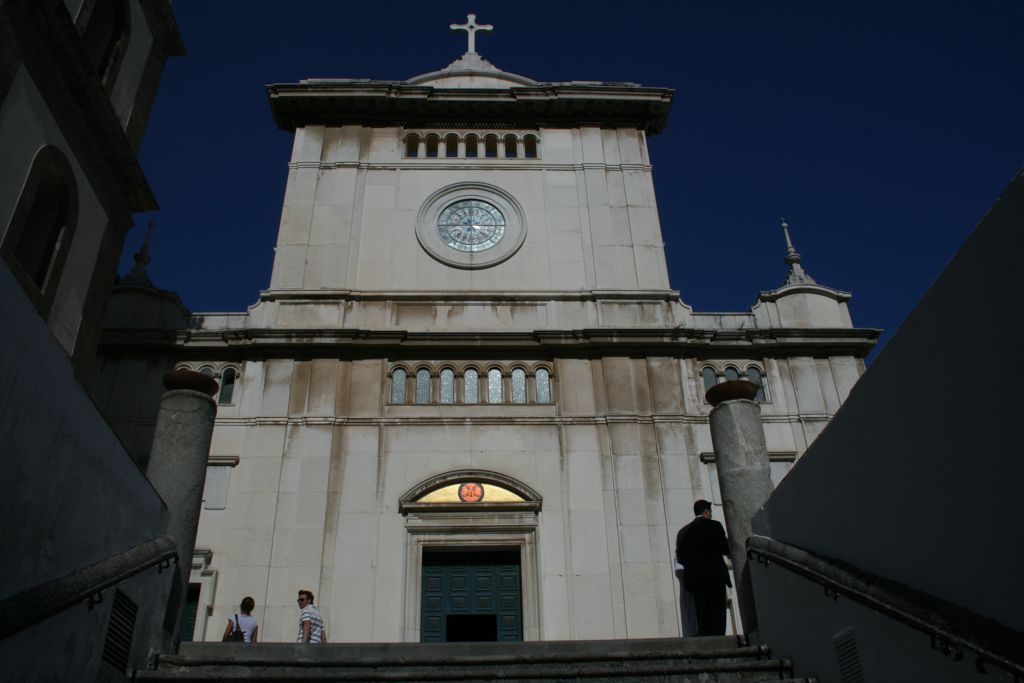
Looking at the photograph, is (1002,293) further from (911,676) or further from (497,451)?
(497,451)

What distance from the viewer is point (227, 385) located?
20.4 m

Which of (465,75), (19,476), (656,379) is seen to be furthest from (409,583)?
(465,75)

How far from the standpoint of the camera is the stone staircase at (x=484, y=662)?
8.61 metres

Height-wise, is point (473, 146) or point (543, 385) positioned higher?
point (473, 146)

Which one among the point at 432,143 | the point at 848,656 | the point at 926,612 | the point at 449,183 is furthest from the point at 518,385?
the point at 926,612

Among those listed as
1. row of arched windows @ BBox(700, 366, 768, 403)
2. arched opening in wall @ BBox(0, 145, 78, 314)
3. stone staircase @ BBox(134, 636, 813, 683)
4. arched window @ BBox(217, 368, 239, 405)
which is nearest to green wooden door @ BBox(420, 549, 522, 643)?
arched window @ BBox(217, 368, 239, 405)

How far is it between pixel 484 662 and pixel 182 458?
4.60m

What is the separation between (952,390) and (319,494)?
569 inches

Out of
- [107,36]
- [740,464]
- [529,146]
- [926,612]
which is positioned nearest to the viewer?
[926,612]

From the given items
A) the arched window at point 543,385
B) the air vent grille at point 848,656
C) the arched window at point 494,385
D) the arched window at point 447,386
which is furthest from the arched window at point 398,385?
the air vent grille at point 848,656

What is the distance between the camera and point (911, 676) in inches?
263

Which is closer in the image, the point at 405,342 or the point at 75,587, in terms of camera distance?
the point at 75,587

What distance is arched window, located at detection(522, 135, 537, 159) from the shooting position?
25.5 m

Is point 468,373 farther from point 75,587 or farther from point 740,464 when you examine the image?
point 75,587
